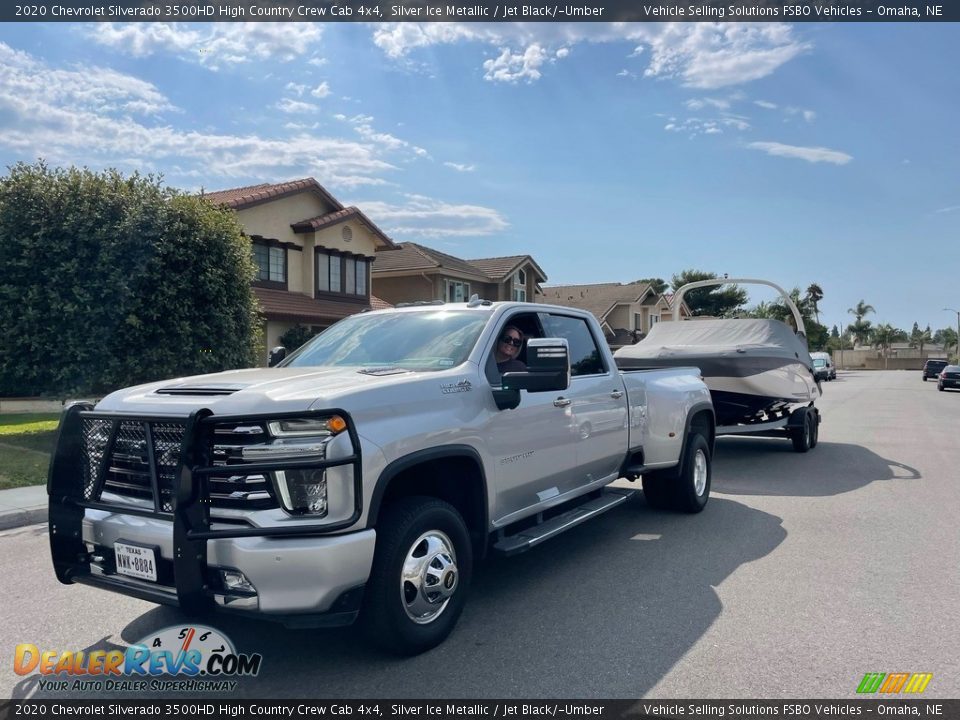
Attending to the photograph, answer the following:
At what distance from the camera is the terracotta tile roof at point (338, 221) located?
25.5 m

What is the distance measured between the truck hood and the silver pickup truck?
1 cm

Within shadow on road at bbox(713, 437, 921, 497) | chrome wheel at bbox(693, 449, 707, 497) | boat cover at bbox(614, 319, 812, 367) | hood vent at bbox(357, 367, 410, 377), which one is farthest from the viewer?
boat cover at bbox(614, 319, 812, 367)

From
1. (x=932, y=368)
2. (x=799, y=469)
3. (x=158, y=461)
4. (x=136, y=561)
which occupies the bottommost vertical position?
(x=932, y=368)

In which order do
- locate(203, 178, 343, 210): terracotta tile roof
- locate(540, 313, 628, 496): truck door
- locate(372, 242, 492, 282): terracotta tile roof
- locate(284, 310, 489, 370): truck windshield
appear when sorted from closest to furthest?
locate(284, 310, 489, 370): truck windshield < locate(540, 313, 628, 496): truck door < locate(203, 178, 343, 210): terracotta tile roof < locate(372, 242, 492, 282): terracotta tile roof

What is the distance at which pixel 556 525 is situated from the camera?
16.8 ft

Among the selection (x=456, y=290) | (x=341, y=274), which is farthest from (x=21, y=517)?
(x=456, y=290)

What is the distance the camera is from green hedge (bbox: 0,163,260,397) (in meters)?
12.1

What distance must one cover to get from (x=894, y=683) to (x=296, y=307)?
22.4 meters

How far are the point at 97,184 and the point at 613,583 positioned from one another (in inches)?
455

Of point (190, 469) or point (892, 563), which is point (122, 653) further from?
point (892, 563)

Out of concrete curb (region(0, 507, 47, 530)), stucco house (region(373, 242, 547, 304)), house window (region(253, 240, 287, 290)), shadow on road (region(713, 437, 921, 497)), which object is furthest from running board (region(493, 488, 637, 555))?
stucco house (region(373, 242, 547, 304))

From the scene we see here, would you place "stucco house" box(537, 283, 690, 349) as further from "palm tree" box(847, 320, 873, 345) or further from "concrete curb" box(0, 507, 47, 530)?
"palm tree" box(847, 320, 873, 345)

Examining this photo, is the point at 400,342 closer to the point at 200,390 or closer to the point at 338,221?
the point at 200,390

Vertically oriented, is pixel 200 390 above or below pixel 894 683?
above
